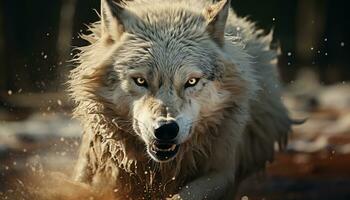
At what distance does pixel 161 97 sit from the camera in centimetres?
542

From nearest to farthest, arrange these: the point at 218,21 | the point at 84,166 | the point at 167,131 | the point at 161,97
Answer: the point at 167,131 < the point at 161,97 < the point at 218,21 < the point at 84,166

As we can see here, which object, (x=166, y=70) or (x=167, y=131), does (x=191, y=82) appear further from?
(x=167, y=131)

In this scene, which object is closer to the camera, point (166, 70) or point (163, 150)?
point (163, 150)

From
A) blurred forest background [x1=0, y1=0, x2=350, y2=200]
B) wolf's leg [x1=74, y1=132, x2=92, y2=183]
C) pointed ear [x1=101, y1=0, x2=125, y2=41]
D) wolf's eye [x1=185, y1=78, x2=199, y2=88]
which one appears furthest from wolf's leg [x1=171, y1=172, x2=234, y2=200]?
blurred forest background [x1=0, y1=0, x2=350, y2=200]

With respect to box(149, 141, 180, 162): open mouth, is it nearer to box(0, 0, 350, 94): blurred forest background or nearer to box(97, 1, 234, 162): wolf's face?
box(97, 1, 234, 162): wolf's face

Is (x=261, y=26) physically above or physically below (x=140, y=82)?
above

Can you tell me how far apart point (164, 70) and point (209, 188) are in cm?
92

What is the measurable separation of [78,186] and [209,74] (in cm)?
128

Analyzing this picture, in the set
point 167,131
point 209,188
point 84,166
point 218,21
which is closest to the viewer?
point 167,131

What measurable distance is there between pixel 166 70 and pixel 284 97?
8618mm

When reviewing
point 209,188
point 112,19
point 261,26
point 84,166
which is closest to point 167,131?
point 209,188

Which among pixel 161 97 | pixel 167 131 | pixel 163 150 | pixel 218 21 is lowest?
pixel 163 150

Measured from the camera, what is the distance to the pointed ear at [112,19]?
588 cm

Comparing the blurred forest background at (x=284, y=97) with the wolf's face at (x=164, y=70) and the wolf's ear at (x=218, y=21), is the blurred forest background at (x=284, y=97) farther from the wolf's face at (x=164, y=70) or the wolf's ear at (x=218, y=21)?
the wolf's ear at (x=218, y=21)
